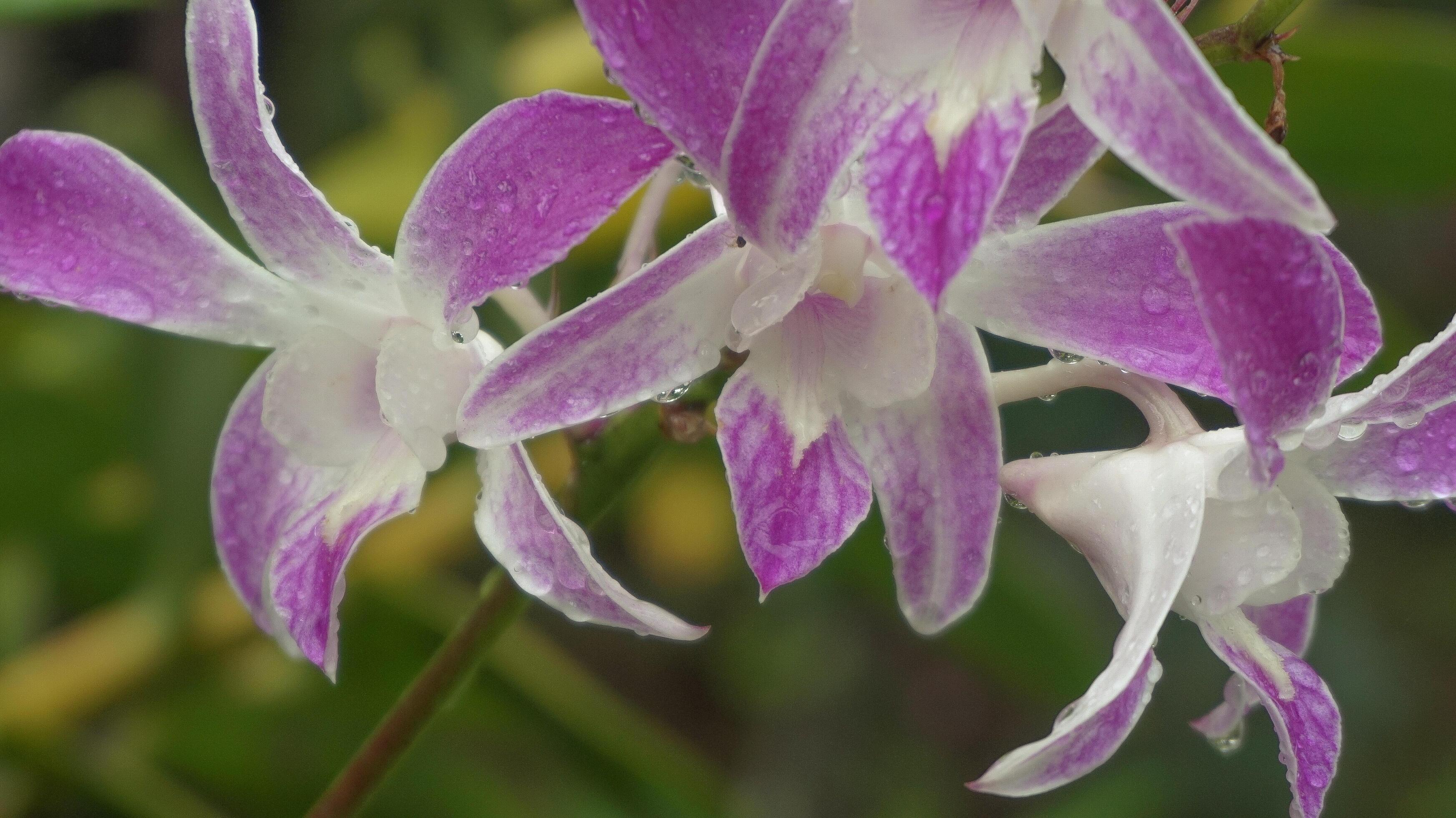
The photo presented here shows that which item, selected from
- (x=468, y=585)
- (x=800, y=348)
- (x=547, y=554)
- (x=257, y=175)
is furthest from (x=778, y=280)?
(x=468, y=585)

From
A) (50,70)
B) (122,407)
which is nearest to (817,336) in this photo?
(122,407)

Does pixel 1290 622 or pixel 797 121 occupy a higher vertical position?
pixel 797 121

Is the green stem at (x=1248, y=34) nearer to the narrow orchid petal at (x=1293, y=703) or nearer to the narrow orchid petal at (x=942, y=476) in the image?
the narrow orchid petal at (x=942, y=476)

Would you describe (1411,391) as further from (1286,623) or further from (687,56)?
(687,56)

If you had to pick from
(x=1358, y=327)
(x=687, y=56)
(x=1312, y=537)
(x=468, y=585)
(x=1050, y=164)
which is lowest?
(x=468, y=585)

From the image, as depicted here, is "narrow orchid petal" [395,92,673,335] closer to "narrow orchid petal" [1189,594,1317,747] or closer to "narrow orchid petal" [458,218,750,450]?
"narrow orchid petal" [458,218,750,450]

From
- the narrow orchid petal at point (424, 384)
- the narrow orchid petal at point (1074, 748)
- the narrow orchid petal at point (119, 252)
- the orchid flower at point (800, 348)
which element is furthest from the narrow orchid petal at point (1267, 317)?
the narrow orchid petal at point (119, 252)
